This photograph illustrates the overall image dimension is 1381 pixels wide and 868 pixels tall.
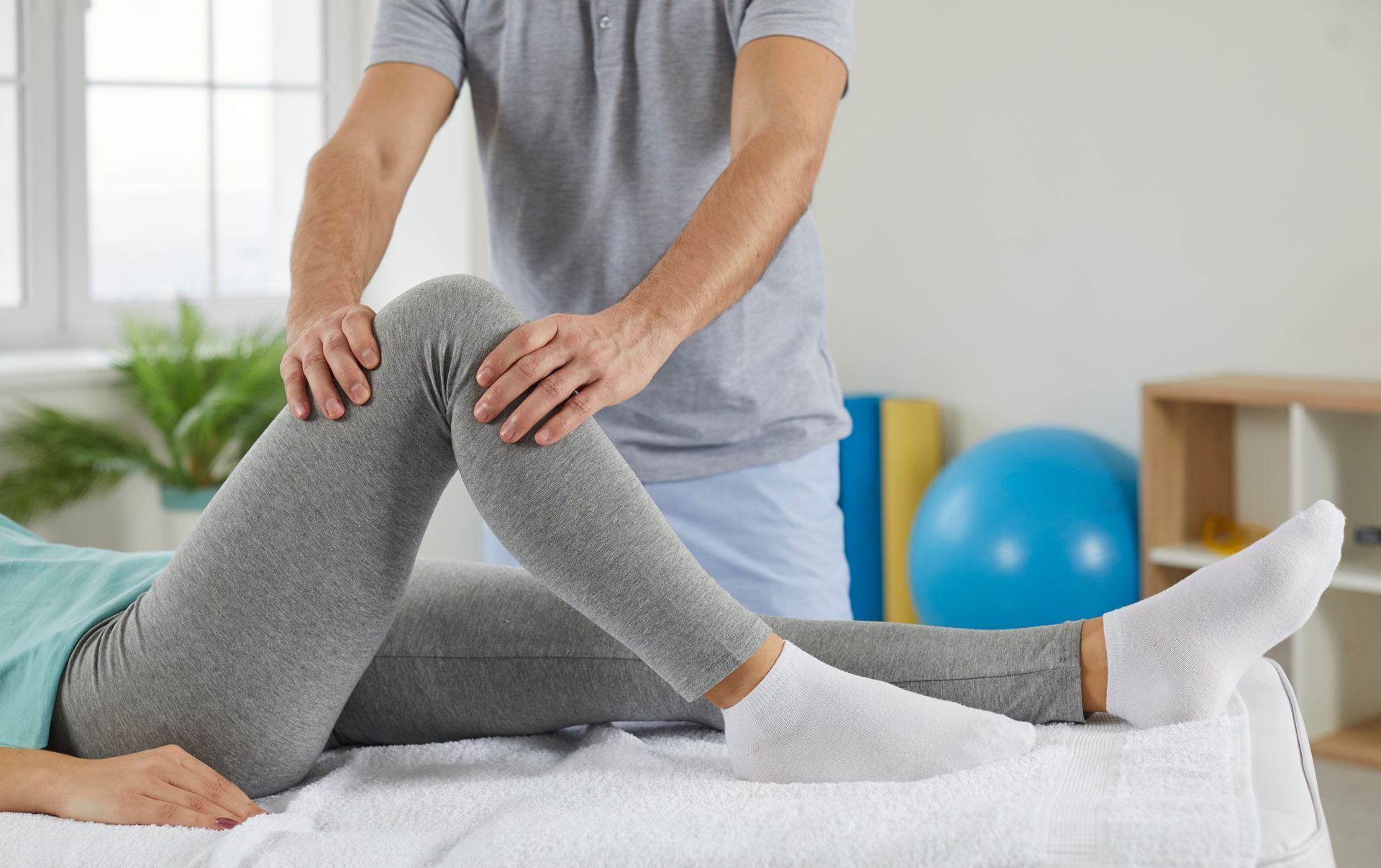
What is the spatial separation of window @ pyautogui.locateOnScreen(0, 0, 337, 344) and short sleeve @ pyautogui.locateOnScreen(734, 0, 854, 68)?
2200mm

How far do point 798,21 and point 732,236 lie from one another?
30cm

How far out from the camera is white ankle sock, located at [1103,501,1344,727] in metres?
1.04

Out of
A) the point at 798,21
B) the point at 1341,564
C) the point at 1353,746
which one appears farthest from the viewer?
the point at 1341,564

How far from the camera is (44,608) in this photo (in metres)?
1.22

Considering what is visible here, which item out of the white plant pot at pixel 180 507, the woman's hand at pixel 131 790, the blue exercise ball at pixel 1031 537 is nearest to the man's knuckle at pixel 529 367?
the woman's hand at pixel 131 790

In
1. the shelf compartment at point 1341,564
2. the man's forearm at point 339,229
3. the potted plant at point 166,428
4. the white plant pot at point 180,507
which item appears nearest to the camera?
the man's forearm at point 339,229

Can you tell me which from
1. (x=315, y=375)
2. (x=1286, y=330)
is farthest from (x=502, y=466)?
(x=1286, y=330)

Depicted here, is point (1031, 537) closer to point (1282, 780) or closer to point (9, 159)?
point (1282, 780)

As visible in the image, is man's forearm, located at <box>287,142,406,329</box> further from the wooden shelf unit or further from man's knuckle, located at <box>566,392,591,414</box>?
the wooden shelf unit

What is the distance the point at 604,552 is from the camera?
3.20 feet

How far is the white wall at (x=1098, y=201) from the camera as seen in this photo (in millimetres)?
2609

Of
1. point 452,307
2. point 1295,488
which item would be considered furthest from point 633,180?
point 1295,488

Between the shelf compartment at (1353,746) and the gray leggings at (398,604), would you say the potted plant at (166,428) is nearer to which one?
the gray leggings at (398,604)

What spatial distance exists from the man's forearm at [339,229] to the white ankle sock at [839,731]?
1.95 ft
